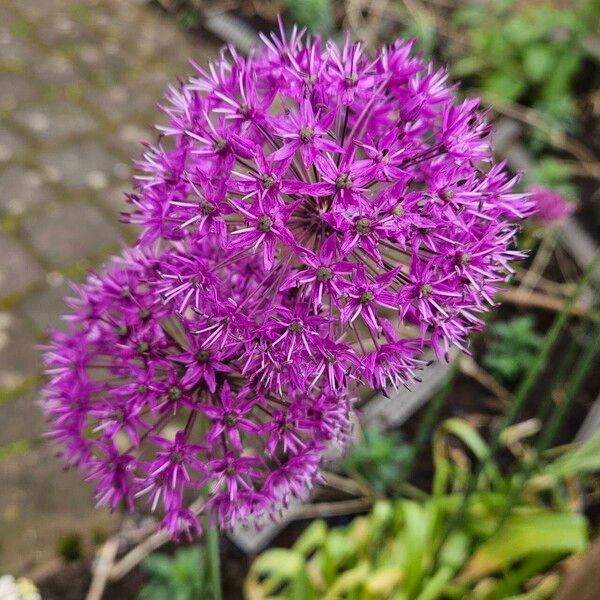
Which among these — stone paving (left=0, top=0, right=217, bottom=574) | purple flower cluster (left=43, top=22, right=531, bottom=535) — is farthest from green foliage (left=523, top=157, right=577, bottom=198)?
purple flower cluster (left=43, top=22, right=531, bottom=535)

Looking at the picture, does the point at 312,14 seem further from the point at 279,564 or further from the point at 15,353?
the point at 279,564

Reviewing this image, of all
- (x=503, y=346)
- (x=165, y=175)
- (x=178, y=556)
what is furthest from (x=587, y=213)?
(x=165, y=175)

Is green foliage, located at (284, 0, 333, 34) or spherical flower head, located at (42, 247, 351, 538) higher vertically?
green foliage, located at (284, 0, 333, 34)

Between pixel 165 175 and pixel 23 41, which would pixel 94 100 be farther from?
pixel 165 175

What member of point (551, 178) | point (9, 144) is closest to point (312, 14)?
point (551, 178)

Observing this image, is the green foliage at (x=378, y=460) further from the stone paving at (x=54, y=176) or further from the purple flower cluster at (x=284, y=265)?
the purple flower cluster at (x=284, y=265)

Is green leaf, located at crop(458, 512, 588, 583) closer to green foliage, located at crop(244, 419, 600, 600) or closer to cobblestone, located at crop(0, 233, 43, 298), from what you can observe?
green foliage, located at crop(244, 419, 600, 600)
